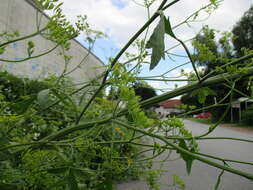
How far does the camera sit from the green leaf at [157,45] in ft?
1.23

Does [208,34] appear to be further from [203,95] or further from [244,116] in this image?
[244,116]

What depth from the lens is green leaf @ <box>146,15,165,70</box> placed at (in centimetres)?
38

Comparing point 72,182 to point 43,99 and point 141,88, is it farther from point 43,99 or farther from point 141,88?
point 141,88

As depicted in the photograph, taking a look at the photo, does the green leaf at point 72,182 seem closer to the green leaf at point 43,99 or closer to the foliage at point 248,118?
the green leaf at point 43,99

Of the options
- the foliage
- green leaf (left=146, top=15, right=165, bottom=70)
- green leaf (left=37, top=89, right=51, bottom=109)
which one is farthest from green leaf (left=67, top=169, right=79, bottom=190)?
the foliage

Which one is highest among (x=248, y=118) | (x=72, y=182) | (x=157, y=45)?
(x=157, y=45)

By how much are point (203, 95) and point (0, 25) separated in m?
3.78

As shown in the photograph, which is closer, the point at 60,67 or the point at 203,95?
the point at 203,95

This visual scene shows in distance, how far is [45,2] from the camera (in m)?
0.59

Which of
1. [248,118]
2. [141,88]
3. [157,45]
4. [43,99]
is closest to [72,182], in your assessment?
[43,99]

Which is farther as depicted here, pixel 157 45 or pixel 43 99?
pixel 43 99

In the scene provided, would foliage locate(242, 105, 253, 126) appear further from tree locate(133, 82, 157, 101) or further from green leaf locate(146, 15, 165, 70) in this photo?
green leaf locate(146, 15, 165, 70)

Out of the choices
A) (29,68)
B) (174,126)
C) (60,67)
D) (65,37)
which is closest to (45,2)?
(65,37)

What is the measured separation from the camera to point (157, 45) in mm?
384
